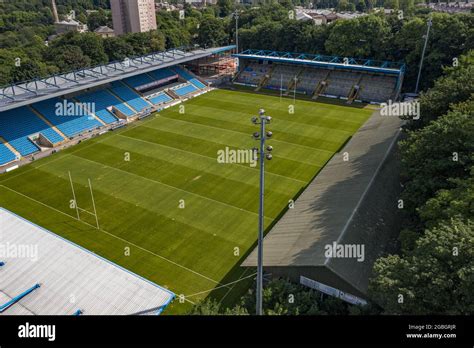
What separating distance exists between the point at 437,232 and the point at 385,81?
50.7 m

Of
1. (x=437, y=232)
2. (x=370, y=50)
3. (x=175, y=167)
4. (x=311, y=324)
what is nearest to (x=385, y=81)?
(x=370, y=50)

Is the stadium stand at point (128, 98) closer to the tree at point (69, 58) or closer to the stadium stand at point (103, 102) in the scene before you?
the stadium stand at point (103, 102)

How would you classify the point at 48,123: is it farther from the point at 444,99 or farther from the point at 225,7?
the point at 225,7

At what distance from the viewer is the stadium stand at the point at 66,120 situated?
1874 inches

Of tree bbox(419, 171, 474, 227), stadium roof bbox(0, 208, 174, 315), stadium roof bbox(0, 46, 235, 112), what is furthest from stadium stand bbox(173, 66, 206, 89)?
tree bbox(419, 171, 474, 227)

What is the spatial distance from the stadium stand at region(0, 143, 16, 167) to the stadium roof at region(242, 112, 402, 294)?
107 ft

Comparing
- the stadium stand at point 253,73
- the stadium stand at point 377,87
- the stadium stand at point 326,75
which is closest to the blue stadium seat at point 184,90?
the stadium stand at point 326,75

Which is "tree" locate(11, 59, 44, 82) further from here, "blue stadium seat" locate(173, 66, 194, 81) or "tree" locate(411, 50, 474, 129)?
"tree" locate(411, 50, 474, 129)

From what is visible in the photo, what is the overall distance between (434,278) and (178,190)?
2491 centimetres

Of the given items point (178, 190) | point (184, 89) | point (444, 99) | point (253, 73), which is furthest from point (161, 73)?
point (444, 99)

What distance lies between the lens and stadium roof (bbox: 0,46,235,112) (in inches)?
1698

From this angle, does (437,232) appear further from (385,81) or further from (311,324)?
(385,81)

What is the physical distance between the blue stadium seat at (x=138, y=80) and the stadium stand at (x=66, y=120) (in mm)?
12570

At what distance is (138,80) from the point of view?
61.9 metres
